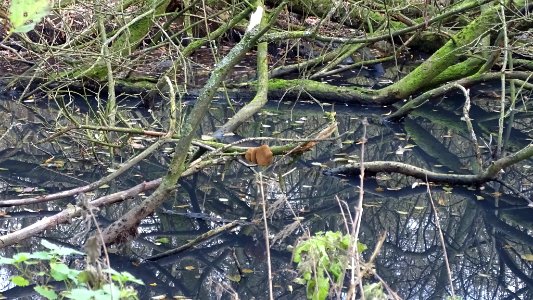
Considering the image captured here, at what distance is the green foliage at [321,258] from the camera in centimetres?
235

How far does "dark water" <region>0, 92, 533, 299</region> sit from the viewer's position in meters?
4.61

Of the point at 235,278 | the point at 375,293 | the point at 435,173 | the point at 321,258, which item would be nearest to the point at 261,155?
the point at 235,278

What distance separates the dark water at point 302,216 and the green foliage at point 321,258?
27.5 inches

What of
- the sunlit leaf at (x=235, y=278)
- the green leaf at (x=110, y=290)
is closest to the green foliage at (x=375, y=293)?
the green leaf at (x=110, y=290)

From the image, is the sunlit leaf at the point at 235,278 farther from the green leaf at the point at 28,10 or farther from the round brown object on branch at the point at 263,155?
the green leaf at the point at 28,10

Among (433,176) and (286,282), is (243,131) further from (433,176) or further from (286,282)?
(286,282)

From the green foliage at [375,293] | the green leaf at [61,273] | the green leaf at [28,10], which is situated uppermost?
the green leaf at [28,10]

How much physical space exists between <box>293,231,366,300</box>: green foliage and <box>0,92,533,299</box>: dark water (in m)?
0.70

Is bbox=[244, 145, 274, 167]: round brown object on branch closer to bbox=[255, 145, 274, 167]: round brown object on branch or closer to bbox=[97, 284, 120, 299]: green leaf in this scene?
bbox=[255, 145, 274, 167]: round brown object on branch

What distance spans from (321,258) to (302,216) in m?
3.30

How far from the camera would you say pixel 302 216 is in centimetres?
568

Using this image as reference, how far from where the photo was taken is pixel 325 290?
253 cm

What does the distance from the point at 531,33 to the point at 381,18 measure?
1966mm

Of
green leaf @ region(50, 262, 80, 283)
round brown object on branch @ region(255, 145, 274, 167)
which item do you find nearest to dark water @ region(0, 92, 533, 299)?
round brown object on branch @ region(255, 145, 274, 167)
